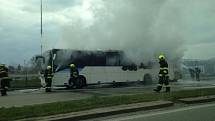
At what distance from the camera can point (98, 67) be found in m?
31.7

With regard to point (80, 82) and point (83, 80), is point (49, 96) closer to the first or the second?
point (80, 82)

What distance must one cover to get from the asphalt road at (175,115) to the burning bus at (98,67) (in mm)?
16444

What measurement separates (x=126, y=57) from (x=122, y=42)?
126 cm

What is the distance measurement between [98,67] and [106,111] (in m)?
18.8

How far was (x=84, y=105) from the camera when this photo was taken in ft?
46.6

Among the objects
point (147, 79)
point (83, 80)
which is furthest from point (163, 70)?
point (147, 79)

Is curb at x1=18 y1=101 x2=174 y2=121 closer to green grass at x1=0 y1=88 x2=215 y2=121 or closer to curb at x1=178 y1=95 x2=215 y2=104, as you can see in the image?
green grass at x1=0 y1=88 x2=215 y2=121

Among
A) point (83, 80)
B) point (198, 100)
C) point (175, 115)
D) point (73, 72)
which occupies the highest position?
point (73, 72)

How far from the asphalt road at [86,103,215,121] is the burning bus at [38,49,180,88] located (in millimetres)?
16444

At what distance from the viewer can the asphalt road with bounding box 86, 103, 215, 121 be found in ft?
39.5

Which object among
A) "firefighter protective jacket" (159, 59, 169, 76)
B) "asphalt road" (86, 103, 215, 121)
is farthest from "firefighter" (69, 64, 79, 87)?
"asphalt road" (86, 103, 215, 121)

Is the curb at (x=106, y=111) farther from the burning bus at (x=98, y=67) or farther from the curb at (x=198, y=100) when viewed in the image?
the burning bus at (x=98, y=67)

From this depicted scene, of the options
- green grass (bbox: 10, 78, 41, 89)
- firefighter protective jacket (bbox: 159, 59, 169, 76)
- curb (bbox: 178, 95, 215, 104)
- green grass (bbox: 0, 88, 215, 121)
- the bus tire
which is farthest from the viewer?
green grass (bbox: 10, 78, 41, 89)

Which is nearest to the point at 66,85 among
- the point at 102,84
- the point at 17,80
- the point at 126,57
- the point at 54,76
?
the point at 54,76
